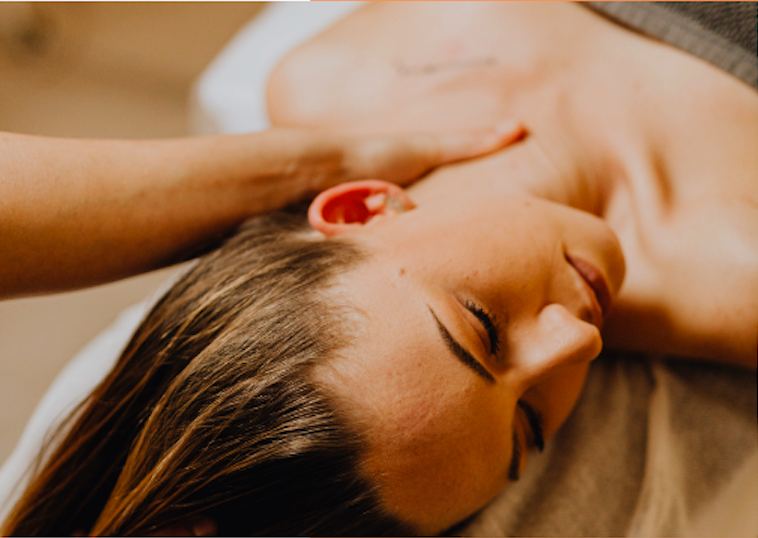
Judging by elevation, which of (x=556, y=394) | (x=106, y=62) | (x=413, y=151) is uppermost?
(x=106, y=62)

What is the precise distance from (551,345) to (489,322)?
0.27ft

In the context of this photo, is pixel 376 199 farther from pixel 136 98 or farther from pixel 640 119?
pixel 136 98

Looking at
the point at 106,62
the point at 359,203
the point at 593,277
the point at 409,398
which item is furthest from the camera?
the point at 106,62

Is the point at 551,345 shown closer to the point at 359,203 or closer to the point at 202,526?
the point at 359,203

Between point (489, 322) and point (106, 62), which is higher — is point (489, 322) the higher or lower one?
the lower one

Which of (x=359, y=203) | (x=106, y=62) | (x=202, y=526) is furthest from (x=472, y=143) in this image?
(x=106, y=62)

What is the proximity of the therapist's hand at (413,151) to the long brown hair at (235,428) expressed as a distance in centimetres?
20

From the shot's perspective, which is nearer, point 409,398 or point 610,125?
point 409,398

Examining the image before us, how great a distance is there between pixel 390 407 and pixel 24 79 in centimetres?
186

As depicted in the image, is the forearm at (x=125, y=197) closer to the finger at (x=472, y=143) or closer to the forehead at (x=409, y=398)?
the finger at (x=472, y=143)

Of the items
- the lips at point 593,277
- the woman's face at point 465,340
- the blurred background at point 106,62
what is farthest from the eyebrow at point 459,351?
the blurred background at point 106,62

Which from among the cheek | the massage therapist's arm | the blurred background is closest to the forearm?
the massage therapist's arm

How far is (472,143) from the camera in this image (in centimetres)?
88

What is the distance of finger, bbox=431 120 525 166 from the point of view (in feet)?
2.88
